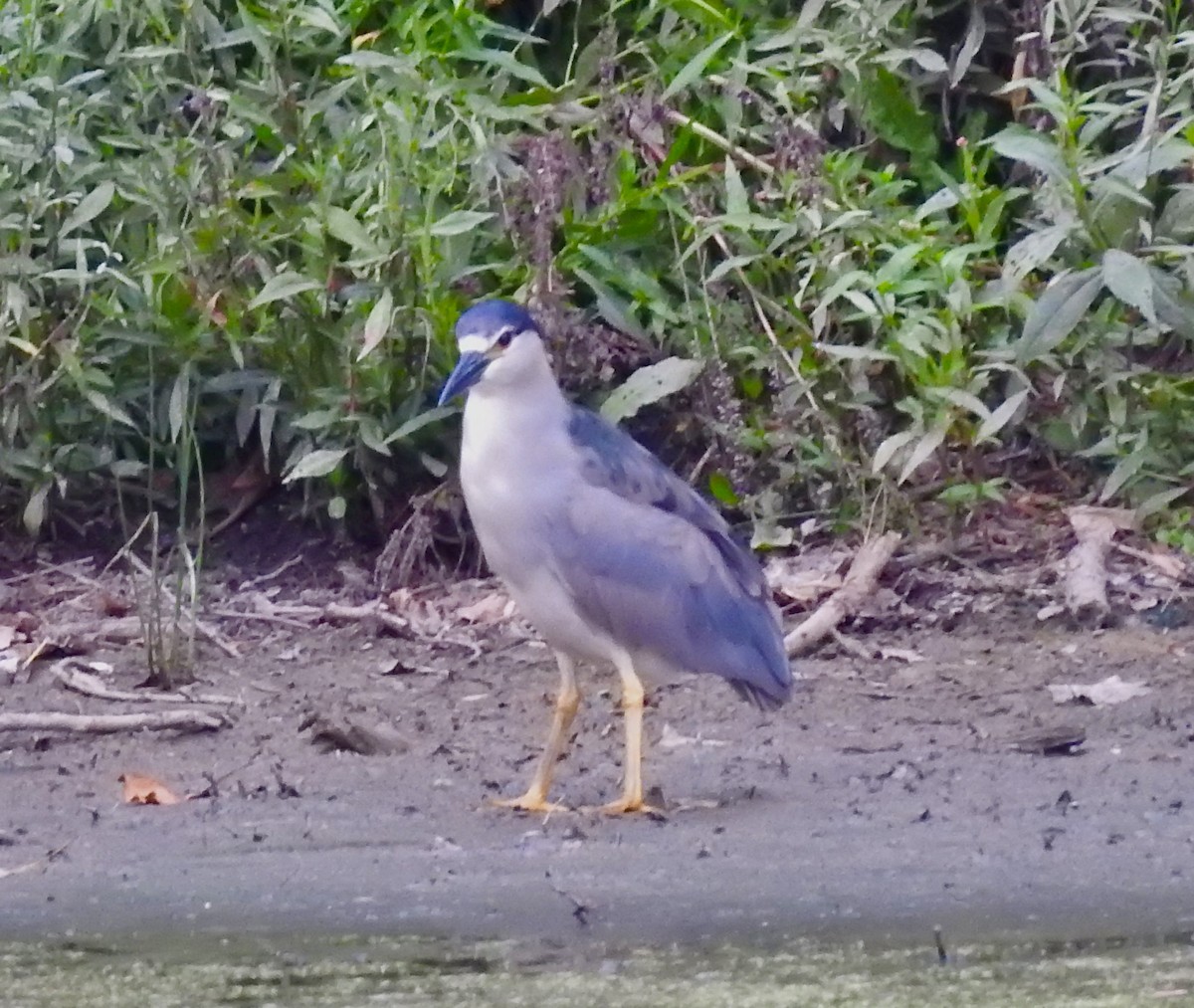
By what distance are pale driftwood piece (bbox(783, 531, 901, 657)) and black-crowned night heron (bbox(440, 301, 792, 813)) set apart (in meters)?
0.76

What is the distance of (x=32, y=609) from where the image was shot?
7062 millimetres

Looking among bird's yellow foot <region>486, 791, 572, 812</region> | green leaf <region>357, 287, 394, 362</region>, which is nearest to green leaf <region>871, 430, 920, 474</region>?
green leaf <region>357, 287, 394, 362</region>

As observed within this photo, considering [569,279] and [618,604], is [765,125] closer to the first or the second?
[569,279]

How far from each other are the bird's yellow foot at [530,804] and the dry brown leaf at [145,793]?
2.28 feet

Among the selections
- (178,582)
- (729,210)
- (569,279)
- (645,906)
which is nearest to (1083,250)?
(729,210)

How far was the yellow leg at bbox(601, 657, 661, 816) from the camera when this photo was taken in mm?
5262

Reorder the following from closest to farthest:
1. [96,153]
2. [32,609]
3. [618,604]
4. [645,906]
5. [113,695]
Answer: [645,906], [618,604], [113,695], [32,609], [96,153]

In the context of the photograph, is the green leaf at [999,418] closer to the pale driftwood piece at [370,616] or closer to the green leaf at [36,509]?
the pale driftwood piece at [370,616]

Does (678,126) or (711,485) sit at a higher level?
(678,126)

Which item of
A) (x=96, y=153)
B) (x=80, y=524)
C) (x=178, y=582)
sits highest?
(x=96, y=153)

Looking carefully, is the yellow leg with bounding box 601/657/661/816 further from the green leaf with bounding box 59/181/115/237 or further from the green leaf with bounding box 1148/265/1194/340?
the green leaf with bounding box 59/181/115/237

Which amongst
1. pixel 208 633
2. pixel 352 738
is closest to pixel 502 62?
pixel 208 633

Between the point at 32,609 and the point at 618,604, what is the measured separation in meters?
2.24

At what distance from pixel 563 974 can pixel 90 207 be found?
3.92 meters
